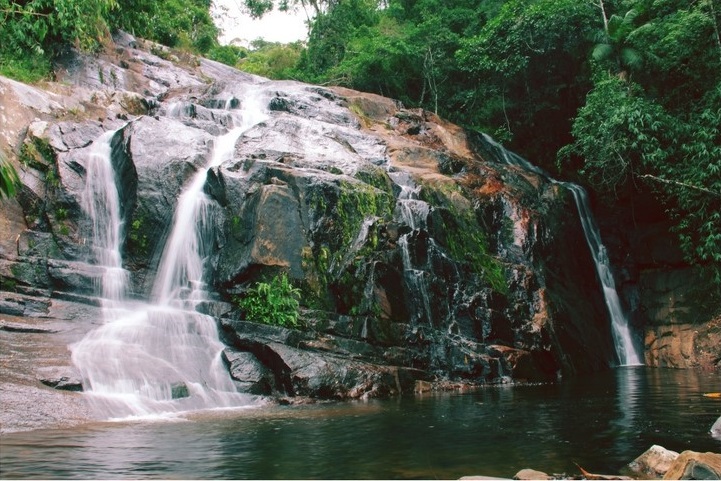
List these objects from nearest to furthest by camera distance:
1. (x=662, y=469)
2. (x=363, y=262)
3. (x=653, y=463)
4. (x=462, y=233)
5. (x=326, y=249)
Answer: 1. (x=662, y=469)
2. (x=653, y=463)
3. (x=363, y=262)
4. (x=326, y=249)
5. (x=462, y=233)

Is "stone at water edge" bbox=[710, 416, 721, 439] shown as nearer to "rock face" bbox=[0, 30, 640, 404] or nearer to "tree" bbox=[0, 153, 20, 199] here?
"rock face" bbox=[0, 30, 640, 404]

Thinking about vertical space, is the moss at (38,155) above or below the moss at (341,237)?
above

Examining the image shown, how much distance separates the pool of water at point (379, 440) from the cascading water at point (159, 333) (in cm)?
97

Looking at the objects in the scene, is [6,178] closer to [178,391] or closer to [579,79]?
[178,391]

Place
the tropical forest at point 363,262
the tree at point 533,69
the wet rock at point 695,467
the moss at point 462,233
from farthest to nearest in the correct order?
the tree at point 533,69
the moss at point 462,233
the tropical forest at point 363,262
the wet rock at point 695,467

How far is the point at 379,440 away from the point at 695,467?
309cm

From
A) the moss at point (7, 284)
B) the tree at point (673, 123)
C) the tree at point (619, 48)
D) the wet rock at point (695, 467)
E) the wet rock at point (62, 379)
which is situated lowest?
the wet rock at point (695, 467)

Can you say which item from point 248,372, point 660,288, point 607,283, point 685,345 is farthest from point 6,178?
point 660,288

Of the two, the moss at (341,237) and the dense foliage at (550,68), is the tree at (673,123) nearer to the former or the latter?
the dense foliage at (550,68)

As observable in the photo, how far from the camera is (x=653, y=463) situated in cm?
489

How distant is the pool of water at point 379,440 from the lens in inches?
200

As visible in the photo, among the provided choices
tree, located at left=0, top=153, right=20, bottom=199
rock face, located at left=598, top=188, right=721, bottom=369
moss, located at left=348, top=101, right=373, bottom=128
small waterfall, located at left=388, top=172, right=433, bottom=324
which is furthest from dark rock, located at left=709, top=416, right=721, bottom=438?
moss, located at left=348, top=101, right=373, bottom=128

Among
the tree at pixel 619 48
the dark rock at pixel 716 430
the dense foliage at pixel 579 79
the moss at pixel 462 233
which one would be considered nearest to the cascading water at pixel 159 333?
the moss at pixel 462 233

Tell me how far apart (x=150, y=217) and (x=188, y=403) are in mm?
5297
